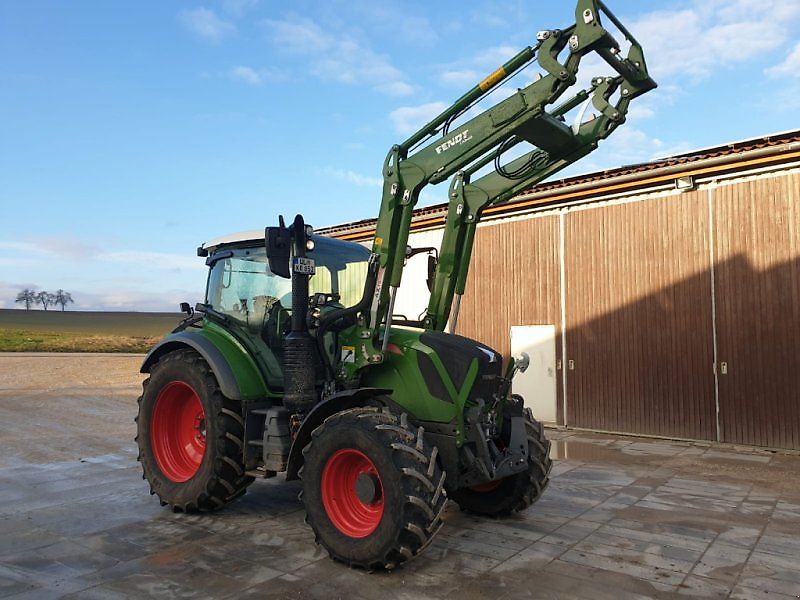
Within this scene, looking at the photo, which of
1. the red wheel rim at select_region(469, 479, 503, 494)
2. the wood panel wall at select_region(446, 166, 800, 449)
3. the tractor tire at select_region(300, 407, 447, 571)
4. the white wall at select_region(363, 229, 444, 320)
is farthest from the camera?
the wood panel wall at select_region(446, 166, 800, 449)

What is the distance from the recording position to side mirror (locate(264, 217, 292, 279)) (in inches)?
181

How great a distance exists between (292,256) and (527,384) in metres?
8.22

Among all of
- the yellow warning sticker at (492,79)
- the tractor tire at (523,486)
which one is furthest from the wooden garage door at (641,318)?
the yellow warning sticker at (492,79)

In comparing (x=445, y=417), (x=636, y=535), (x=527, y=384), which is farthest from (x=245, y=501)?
(x=527, y=384)

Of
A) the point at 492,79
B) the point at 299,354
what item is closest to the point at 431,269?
the point at 299,354

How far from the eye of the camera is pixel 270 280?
18.2 ft

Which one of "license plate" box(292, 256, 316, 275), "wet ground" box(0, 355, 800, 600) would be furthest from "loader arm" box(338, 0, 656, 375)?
"wet ground" box(0, 355, 800, 600)

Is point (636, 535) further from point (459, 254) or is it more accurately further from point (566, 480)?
point (459, 254)

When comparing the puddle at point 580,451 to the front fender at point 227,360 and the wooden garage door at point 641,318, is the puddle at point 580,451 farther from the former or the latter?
the front fender at point 227,360

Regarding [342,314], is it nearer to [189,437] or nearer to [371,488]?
[371,488]

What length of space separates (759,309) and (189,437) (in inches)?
329

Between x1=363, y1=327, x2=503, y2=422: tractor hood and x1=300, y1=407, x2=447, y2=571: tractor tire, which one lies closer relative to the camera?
x1=300, y1=407, x2=447, y2=571: tractor tire

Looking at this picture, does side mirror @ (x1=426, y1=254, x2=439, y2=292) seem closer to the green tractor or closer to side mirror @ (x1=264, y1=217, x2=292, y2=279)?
the green tractor

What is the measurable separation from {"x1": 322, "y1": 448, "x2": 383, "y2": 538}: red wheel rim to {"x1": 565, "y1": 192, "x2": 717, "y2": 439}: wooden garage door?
748 centimetres
